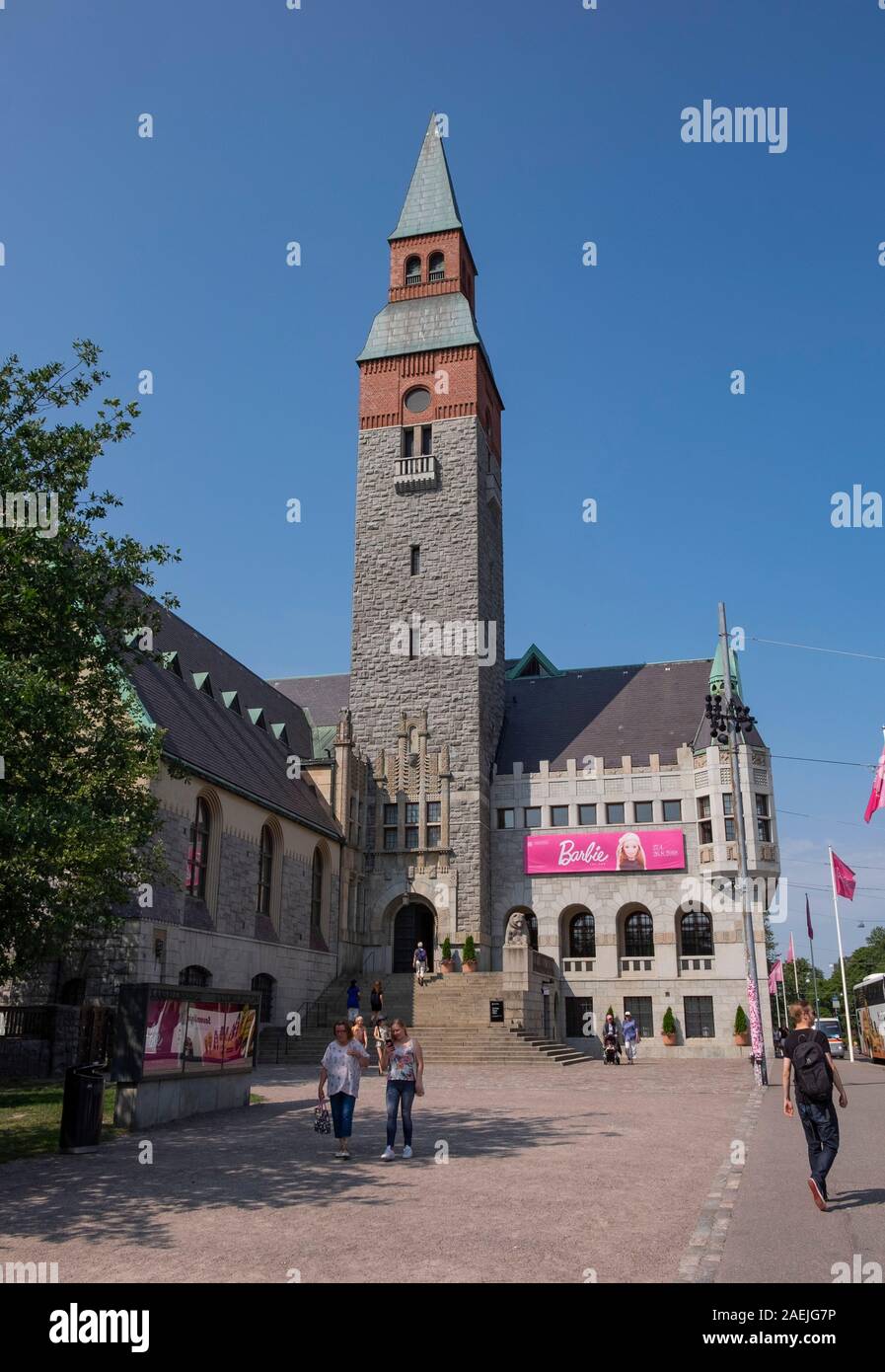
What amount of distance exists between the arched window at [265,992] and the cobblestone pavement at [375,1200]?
16.3 m

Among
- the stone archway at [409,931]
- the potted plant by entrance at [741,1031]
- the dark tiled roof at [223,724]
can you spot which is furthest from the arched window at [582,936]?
the dark tiled roof at [223,724]

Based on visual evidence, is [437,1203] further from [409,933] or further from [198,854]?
[409,933]

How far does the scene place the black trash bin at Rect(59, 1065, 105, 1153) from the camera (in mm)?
13859

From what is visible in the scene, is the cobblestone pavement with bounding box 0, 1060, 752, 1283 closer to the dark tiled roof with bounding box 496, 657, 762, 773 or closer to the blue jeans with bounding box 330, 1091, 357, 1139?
Answer: the blue jeans with bounding box 330, 1091, 357, 1139

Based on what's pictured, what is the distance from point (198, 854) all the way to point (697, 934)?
22181 mm

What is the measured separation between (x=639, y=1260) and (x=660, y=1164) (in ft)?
18.3

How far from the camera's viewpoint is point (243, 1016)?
19828 mm

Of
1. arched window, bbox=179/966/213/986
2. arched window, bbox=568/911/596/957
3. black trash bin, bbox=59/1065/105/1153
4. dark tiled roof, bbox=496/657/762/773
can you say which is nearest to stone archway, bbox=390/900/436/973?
arched window, bbox=568/911/596/957

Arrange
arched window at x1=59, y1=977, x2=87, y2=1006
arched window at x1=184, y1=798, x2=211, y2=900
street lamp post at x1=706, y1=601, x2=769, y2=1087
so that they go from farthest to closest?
arched window at x1=184, y1=798, x2=211, y2=900 < arched window at x1=59, y1=977, x2=87, y2=1006 < street lamp post at x1=706, y1=601, x2=769, y2=1087

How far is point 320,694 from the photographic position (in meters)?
54.2

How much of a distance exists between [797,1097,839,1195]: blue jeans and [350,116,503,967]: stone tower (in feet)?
110

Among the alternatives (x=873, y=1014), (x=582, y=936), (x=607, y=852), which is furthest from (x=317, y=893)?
(x=873, y=1014)
